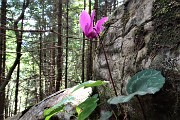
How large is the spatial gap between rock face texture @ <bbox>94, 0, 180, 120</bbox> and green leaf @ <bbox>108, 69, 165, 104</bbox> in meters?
0.20

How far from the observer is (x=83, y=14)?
1.74 m

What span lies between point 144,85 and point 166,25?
2.11 ft

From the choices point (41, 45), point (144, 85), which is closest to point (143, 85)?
point (144, 85)

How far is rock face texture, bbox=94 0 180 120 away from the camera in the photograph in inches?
64.9

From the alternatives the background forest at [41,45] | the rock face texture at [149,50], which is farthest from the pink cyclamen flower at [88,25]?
the background forest at [41,45]

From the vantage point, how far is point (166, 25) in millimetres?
1873

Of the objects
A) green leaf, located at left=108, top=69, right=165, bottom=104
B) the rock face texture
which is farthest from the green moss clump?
green leaf, located at left=108, top=69, right=165, bottom=104

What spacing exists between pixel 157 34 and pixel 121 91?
59 centimetres

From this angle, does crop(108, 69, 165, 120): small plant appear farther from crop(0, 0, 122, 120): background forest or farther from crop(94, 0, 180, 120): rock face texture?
crop(0, 0, 122, 120): background forest

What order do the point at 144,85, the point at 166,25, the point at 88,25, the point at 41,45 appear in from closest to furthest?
the point at 144,85 → the point at 88,25 → the point at 166,25 → the point at 41,45

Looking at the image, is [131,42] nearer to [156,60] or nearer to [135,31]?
[135,31]

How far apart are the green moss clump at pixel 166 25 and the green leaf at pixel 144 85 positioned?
0.34 m

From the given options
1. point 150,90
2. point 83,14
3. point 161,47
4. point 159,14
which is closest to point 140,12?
point 159,14

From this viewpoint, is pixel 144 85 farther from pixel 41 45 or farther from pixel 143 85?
pixel 41 45
